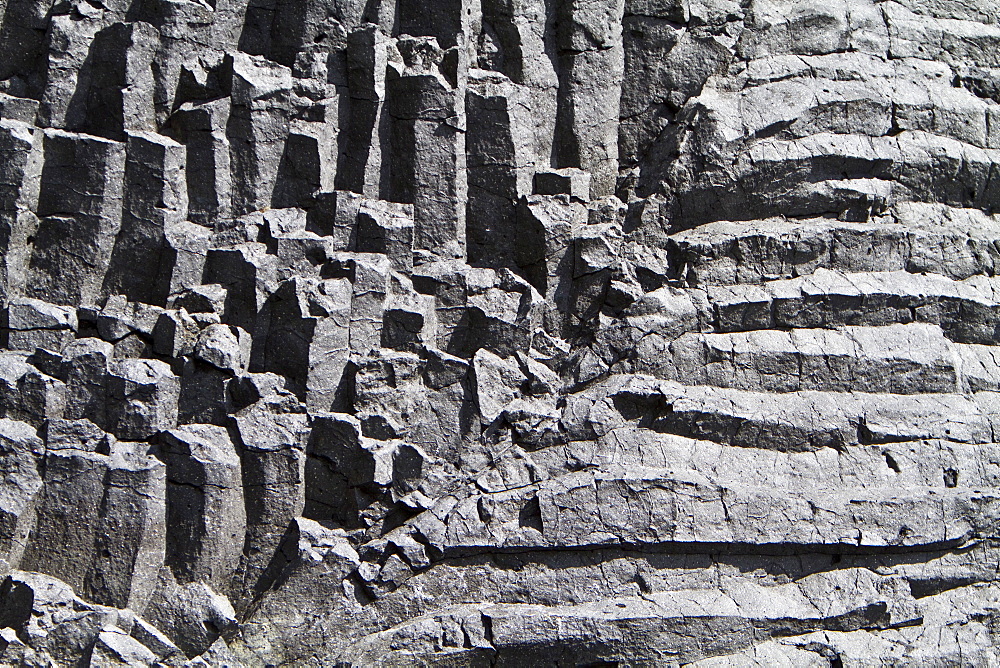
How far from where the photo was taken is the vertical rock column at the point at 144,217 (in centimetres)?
599

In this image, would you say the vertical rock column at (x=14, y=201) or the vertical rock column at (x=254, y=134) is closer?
the vertical rock column at (x=14, y=201)

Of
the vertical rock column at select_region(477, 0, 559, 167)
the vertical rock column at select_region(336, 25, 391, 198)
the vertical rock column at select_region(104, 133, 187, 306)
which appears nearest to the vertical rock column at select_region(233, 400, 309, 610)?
the vertical rock column at select_region(104, 133, 187, 306)

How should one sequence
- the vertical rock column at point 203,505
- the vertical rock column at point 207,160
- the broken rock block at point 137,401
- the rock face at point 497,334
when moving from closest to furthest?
the rock face at point 497,334, the vertical rock column at point 203,505, the broken rock block at point 137,401, the vertical rock column at point 207,160

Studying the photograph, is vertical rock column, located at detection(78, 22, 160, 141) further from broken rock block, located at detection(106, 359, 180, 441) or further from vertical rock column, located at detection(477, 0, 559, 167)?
vertical rock column, located at detection(477, 0, 559, 167)

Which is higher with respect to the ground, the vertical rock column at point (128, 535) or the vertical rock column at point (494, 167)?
the vertical rock column at point (494, 167)

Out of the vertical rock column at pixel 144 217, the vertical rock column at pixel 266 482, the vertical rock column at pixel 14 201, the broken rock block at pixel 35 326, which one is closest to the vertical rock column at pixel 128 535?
the vertical rock column at pixel 266 482

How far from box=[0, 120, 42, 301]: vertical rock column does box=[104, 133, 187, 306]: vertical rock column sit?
1.51ft

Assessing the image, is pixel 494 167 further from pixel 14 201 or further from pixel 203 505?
pixel 14 201

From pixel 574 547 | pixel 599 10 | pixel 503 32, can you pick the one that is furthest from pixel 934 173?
pixel 574 547

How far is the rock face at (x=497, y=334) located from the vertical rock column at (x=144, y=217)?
21 mm

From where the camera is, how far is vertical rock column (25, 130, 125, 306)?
597 cm

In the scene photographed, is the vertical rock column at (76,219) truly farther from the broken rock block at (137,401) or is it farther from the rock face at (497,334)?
the broken rock block at (137,401)

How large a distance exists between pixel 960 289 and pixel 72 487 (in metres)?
4.78

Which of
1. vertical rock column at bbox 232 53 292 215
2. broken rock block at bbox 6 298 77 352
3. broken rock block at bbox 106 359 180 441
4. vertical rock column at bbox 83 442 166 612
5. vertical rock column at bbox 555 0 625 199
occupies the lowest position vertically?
vertical rock column at bbox 83 442 166 612
